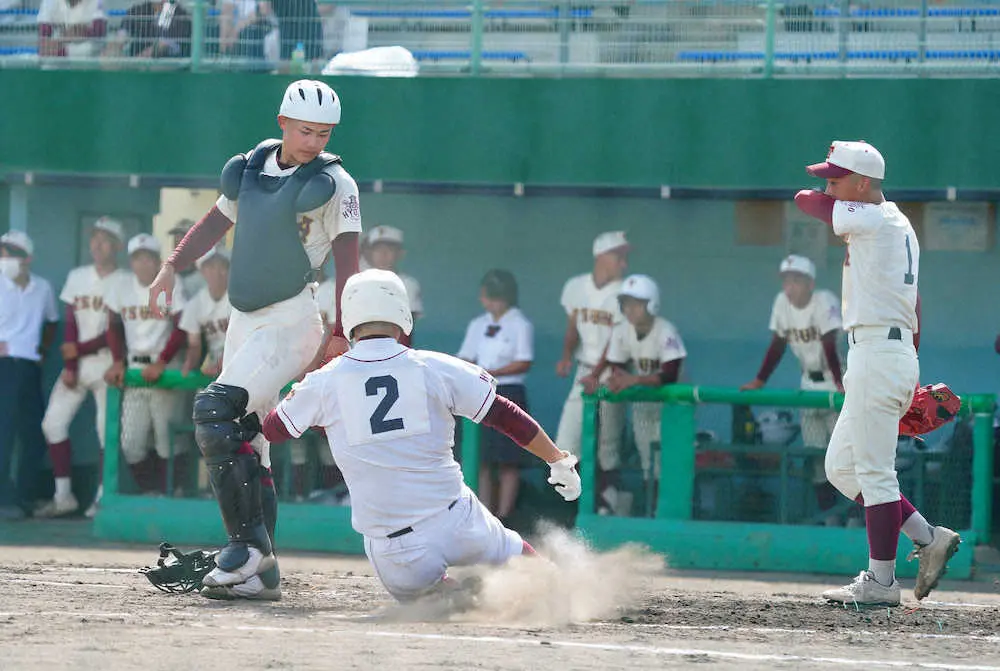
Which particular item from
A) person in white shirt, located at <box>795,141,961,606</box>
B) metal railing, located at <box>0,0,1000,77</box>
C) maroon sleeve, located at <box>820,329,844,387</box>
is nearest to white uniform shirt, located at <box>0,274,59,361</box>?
metal railing, located at <box>0,0,1000,77</box>

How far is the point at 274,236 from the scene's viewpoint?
654 cm

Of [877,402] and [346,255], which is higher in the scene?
[346,255]

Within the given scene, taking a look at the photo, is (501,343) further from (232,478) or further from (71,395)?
(232,478)

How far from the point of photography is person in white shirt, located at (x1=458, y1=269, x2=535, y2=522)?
967cm

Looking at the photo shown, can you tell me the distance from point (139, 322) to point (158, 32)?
212cm

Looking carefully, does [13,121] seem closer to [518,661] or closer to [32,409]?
[32,409]

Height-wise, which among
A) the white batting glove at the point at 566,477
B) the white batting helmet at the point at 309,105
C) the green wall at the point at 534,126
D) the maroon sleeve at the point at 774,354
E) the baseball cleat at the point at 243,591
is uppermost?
the green wall at the point at 534,126

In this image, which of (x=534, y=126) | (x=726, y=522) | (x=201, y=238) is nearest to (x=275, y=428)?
(x=201, y=238)

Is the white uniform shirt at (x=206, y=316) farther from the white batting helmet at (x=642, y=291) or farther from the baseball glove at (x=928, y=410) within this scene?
the baseball glove at (x=928, y=410)

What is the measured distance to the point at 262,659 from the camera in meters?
4.80

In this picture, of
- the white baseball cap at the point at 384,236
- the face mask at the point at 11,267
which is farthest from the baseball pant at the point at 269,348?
the face mask at the point at 11,267

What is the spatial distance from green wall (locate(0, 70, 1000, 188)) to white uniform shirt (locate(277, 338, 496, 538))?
5.21m

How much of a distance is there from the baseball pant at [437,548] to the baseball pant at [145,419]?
4132 mm

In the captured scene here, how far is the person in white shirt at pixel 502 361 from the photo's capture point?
9.67 metres
